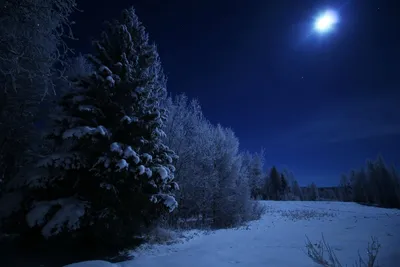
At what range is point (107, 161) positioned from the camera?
21.2ft

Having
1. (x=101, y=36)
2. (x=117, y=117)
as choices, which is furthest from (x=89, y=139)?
(x=101, y=36)

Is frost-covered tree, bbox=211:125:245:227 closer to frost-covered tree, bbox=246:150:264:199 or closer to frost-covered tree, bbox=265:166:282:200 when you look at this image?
frost-covered tree, bbox=246:150:264:199

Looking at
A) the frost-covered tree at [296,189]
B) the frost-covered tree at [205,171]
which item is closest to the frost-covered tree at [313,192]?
the frost-covered tree at [296,189]

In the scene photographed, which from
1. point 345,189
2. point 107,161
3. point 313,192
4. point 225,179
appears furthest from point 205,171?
point 345,189

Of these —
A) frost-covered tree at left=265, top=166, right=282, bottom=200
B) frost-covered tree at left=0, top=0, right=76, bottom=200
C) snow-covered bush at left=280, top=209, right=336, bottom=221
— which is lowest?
snow-covered bush at left=280, top=209, right=336, bottom=221

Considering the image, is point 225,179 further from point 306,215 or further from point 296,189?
point 296,189

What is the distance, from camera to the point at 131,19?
31.8 ft

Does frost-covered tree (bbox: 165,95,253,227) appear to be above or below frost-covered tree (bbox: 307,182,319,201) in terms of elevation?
below

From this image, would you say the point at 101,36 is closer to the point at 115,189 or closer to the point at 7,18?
the point at 7,18

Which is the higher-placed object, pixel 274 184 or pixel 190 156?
pixel 274 184

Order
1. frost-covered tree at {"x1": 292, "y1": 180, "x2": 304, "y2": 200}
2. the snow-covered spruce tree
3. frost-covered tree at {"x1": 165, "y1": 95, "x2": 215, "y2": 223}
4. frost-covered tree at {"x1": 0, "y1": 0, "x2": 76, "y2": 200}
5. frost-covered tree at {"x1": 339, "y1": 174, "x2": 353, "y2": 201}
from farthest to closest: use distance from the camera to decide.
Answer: frost-covered tree at {"x1": 339, "y1": 174, "x2": 353, "y2": 201}
frost-covered tree at {"x1": 292, "y1": 180, "x2": 304, "y2": 200}
frost-covered tree at {"x1": 165, "y1": 95, "x2": 215, "y2": 223}
the snow-covered spruce tree
frost-covered tree at {"x1": 0, "y1": 0, "x2": 76, "y2": 200}

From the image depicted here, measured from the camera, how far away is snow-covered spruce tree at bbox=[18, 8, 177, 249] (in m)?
6.22

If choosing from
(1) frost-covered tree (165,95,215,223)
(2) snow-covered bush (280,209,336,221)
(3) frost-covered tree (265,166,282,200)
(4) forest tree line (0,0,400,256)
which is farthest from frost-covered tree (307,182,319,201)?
(4) forest tree line (0,0,400,256)

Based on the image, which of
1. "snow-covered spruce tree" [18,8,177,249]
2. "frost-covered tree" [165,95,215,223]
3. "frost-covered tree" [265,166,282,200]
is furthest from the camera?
"frost-covered tree" [265,166,282,200]
